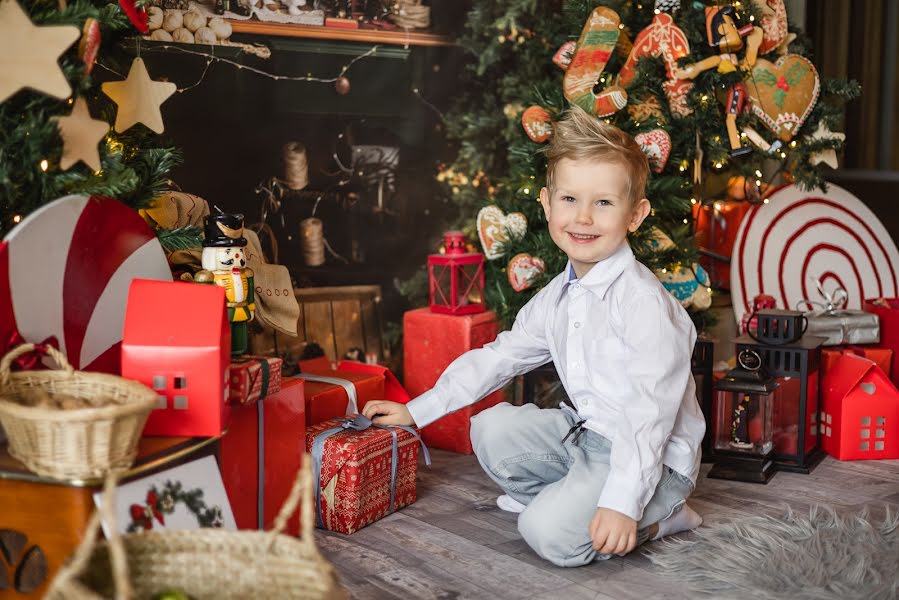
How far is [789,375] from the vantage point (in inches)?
Result: 101

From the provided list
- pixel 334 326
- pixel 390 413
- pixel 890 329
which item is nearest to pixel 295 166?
pixel 334 326

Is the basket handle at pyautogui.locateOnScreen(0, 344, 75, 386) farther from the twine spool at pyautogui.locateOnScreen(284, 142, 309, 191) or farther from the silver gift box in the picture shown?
the silver gift box

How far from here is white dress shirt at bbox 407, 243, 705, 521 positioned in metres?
1.88

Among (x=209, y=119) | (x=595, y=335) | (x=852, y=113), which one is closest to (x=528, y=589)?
(x=595, y=335)

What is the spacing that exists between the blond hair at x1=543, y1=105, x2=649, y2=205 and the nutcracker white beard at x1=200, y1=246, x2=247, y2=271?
0.75 meters

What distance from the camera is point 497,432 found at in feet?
7.05

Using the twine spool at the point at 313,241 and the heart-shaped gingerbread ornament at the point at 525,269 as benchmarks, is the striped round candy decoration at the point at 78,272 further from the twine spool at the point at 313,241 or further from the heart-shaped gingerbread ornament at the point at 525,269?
the heart-shaped gingerbread ornament at the point at 525,269

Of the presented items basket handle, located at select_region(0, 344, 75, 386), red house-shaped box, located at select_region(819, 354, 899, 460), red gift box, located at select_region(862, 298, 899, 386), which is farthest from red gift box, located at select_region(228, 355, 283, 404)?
red gift box, located at select_region(862, 298, 899, 386)

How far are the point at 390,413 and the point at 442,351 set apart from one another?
587 mm

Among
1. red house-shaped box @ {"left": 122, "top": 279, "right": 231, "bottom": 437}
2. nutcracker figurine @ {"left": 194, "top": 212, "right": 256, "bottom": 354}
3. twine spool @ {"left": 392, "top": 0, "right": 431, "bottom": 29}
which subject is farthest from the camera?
twine spool @ {"left": 392, "top": 0, "right": 431, "bottom": 29}

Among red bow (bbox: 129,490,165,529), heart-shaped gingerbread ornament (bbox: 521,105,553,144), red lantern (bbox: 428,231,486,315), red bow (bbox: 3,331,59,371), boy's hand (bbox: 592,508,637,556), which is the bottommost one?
boy's hand (bbox: 592,508,637,556)

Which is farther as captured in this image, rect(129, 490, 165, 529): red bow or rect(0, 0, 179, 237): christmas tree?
rect(0, 0, 179, 237): christmas tree

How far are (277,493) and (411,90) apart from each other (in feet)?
5.18

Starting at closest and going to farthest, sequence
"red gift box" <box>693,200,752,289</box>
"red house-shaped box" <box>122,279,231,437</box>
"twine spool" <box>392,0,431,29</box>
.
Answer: "red house-shaped box" <box>122,279,231,437</box> < "twine spool" <box>392,0,431,29</box> < "red gift box" <box>693,200,752,289</box>
